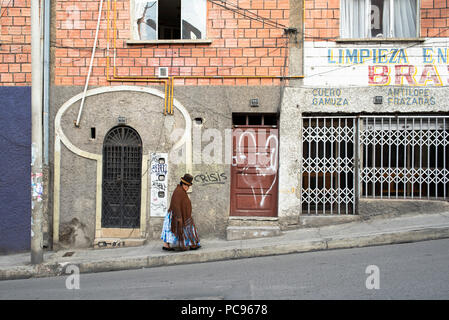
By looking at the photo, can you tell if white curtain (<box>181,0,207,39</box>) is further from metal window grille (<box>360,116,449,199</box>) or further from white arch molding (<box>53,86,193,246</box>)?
metal window grille (<box>360,116,449,199</box>)

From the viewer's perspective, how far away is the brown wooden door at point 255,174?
28.8ft

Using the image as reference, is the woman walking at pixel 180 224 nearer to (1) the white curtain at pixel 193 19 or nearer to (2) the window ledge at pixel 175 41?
(2) the window ledge at pixel 175 41

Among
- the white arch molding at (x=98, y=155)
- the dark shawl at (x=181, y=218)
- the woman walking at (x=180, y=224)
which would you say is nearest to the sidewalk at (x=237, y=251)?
the woman walking at (x=180, y=224)

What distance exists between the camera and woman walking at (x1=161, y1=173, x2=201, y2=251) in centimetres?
752

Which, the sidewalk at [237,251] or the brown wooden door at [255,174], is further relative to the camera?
the brown wooden door at [255,174]

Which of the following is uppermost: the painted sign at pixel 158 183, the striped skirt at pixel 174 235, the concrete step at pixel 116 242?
the painted sign at pixel 158 183

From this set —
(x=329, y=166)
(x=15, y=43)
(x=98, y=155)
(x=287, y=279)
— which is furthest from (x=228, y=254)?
(x=15, y=43)

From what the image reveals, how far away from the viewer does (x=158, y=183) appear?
344 inches

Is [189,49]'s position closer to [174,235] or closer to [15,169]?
[174,235]

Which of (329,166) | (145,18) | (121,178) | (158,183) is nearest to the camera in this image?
(329,166)

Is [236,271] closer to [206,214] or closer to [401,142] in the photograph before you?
[206,214]

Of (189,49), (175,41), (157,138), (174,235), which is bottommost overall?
(174,235)

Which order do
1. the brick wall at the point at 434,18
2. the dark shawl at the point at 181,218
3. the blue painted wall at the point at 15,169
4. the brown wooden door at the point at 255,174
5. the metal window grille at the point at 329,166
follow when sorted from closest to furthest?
the dark shawl at the point at 181,218
the brick wall at the point at 434,18
the metal window grille at the point at 329,166
the brown wooden door at the point at 255,174
the blue painted wall at the point at 15,169

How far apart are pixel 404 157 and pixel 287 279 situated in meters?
4.47
